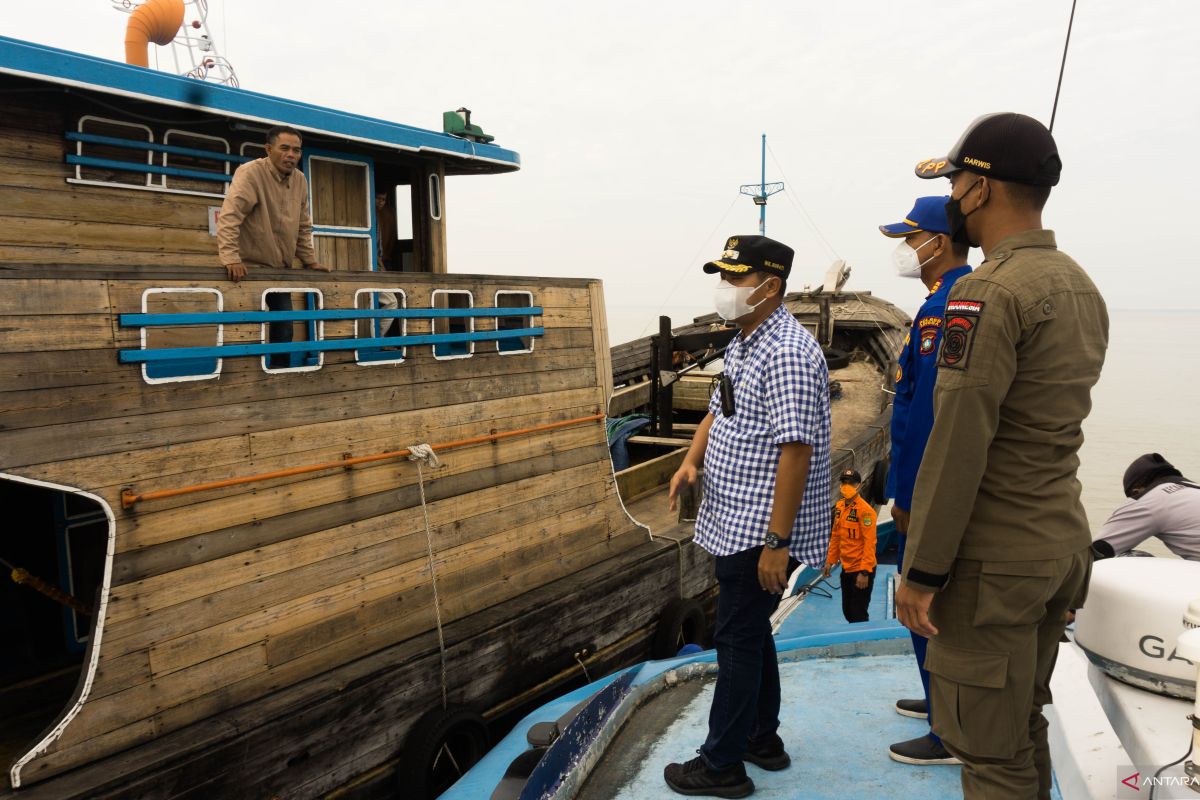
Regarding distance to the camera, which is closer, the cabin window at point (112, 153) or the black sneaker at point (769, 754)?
the black sneaker at point (769, 754)

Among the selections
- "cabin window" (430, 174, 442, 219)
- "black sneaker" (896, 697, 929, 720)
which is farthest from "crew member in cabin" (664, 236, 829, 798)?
"cabin window" (430, 174, 442, 219)

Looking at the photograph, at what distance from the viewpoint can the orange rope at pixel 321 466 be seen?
419cm

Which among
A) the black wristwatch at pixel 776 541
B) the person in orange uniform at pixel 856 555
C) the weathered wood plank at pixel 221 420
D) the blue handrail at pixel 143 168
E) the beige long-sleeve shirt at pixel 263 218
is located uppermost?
the blue handrail at pixel 143 168

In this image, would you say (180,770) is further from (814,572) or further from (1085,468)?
(1085,468)

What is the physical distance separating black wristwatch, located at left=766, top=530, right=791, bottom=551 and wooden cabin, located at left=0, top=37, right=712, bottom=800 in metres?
2.89

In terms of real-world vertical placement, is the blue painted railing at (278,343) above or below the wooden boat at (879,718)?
above

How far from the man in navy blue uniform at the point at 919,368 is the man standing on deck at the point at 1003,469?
68 cm

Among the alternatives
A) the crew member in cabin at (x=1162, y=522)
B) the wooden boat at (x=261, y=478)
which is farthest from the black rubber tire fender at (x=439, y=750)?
the crew member in cabin at (x=1162, y=522)

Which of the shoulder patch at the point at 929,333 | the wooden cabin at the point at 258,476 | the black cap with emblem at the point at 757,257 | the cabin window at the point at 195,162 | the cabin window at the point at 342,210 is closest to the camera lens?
the shoulder patch at the point at 929,333

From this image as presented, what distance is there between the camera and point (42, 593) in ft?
17.4

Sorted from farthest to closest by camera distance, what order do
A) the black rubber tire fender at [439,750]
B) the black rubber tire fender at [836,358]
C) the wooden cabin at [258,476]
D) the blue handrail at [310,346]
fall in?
the black rubber tire fender at [836,358] → the black rubber tire fender at [439,750] → the blue handrail at [310,346] → the wooden cabin at [258,476]

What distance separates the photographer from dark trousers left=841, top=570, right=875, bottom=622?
25.1 feet

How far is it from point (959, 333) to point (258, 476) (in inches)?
147

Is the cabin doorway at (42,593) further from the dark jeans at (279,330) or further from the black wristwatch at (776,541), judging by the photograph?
the black wristwatch at (776,541)
